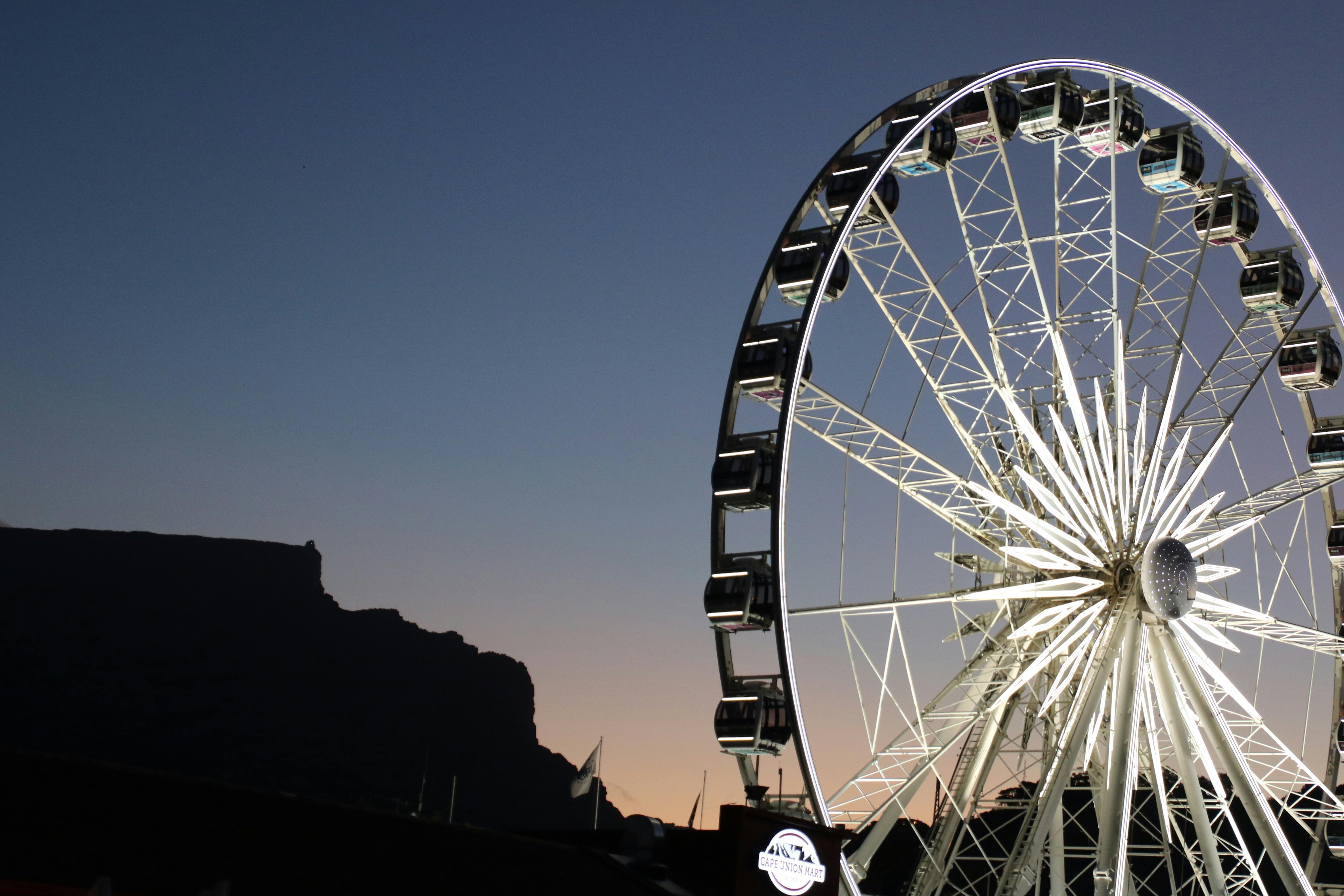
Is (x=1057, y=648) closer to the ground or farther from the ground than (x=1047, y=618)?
closer to the ground

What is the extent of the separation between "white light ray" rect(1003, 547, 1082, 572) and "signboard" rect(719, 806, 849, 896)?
5849 millimetres

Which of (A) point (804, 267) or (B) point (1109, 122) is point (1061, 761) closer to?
(A) point (804, 267)

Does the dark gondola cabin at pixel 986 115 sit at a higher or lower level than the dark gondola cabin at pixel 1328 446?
higher

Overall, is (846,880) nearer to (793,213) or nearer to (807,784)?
(807,784)

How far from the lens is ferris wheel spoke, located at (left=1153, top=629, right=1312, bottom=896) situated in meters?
23.3

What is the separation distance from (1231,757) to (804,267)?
1098 cm

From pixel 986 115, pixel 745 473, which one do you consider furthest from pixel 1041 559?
pixel 986 115

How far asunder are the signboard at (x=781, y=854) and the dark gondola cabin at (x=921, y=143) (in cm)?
1212

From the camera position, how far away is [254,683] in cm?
16075

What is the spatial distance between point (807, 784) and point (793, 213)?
1053cm

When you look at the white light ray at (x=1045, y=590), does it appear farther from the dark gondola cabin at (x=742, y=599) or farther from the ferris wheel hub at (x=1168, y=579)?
the dark gondola cabin at (x=742, y=599)

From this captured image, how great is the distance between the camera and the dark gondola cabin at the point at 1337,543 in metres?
34.3

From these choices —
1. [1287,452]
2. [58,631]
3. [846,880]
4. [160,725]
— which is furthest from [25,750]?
[58,631]

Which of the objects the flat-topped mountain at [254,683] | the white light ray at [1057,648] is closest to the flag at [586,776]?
the white light ray at [1057,648]
